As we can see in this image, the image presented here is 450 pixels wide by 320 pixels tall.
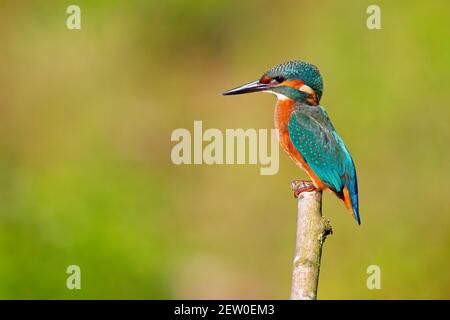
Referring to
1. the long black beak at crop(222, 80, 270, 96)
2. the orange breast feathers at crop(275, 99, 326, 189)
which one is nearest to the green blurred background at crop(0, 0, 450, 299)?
the orange breast feathers at crop(275, 99, 326, 189)

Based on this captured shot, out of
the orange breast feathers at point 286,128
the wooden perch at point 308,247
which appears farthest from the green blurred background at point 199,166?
the wooden perch at point 308,247

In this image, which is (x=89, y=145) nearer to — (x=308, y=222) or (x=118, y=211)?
(x=118, y=211)

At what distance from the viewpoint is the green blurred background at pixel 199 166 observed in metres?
5.41

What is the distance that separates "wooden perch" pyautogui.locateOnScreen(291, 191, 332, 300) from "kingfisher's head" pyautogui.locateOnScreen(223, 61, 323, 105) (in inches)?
36.0

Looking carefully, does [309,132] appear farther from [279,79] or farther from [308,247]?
[308,247]

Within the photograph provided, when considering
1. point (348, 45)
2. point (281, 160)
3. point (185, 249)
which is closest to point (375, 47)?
point (348, 45)

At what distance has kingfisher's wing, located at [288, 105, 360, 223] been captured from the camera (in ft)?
12.2

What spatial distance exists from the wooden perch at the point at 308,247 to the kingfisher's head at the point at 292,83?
0.91 metres

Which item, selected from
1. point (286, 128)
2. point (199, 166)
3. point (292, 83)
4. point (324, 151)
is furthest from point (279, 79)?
point (199, 166)

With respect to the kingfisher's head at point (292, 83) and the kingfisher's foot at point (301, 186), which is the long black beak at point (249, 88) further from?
the kingfisher's foot at point (301, 186)

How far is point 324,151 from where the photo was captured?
3.78 metres

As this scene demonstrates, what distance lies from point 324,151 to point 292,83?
0.32 m

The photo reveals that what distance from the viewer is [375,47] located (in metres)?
5.79

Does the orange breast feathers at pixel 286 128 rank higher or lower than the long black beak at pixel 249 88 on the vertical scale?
lower
